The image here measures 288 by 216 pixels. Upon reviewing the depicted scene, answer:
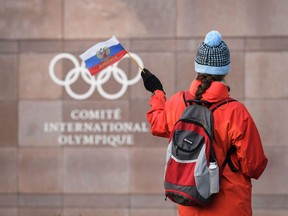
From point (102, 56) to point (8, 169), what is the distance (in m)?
4.28

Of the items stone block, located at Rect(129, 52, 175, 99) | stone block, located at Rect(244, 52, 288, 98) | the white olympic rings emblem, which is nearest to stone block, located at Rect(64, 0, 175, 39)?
stone block, located at Rect(129, 52, 175, 99)

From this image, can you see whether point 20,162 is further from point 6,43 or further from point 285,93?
point 285,93

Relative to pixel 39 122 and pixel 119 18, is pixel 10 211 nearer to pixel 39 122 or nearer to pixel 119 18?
pixel 39 122

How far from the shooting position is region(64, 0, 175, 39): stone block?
9328mm

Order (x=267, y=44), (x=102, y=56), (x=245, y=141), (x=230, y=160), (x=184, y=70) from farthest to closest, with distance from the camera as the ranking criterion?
(x=184, y=70) < (x=267, y=44) < (x=102, y=56) < (x=230, y=160) < (x=245, y=141)

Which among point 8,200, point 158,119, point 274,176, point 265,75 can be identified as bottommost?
point 8,200

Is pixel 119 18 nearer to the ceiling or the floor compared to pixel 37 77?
nearer to the ceiling

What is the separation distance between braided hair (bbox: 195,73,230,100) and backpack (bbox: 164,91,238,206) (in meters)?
0.10

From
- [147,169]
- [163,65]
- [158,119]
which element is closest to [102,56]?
[158,119]

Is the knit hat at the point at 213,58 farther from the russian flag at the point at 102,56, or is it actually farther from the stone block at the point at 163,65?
the stone block at the point at 163,65

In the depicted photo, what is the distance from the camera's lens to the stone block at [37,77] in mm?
9508

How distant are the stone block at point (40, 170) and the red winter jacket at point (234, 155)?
16.0 feet

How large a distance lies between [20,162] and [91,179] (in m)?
0.91

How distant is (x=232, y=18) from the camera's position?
9.27 m
